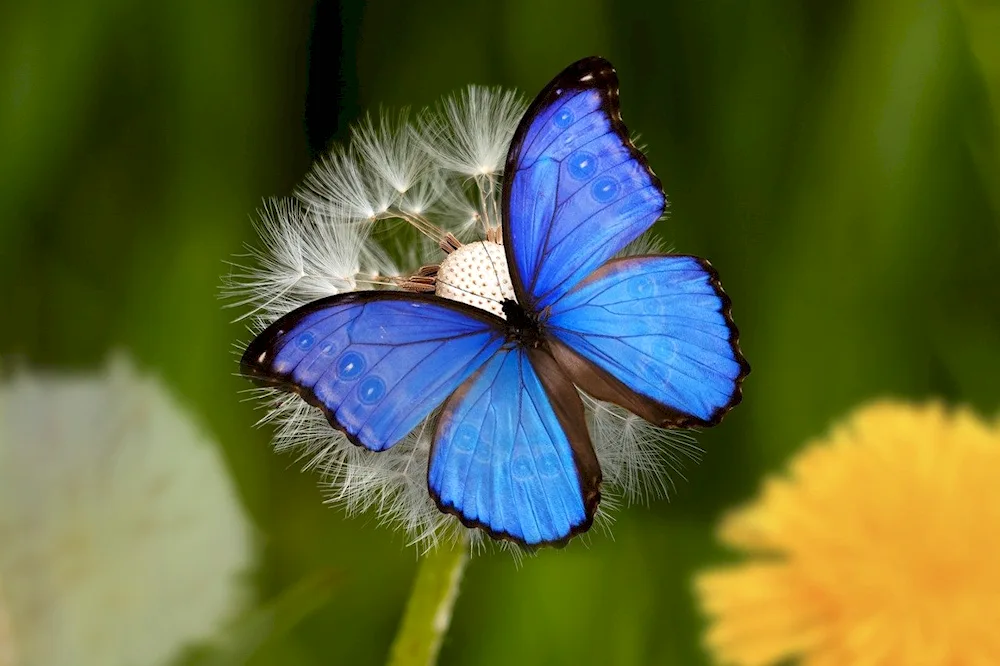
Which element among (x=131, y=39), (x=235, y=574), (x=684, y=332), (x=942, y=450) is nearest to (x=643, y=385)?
(x=684, y=332)

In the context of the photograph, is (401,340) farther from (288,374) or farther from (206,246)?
(206,246)

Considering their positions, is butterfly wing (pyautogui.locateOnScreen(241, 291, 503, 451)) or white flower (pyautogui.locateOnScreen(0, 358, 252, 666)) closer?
butterfly wing (pyautogui.locateOnScreen(241, 291, 503, 451))

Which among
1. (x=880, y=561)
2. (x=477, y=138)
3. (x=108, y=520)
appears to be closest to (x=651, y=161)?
(x=477, y=138)

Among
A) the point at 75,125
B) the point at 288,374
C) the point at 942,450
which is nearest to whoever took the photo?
the point at 288,374

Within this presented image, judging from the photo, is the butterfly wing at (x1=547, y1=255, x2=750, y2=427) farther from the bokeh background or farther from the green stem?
the bokeh background

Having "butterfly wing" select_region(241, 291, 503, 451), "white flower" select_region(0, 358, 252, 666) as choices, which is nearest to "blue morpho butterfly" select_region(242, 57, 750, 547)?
"butterfly wing" select_region(241, 291, 503, 451)

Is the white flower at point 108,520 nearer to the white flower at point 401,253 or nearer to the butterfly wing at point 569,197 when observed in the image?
the white flower at point 401,253
